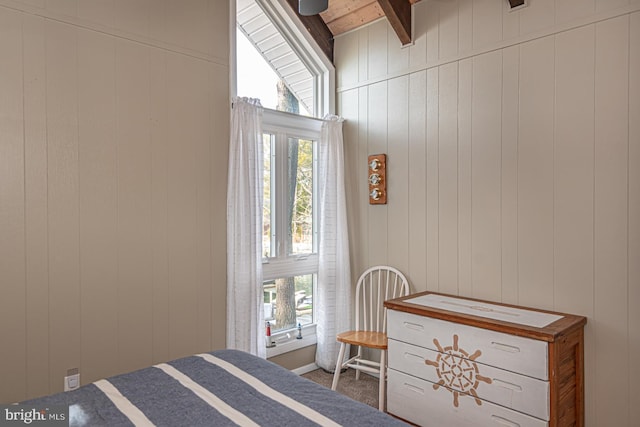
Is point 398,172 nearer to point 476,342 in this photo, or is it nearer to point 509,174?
point 509,174

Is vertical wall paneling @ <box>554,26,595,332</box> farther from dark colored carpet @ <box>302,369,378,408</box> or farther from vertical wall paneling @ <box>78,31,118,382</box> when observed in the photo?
vertical wall paneling @ <box>78,31,118,382</box>

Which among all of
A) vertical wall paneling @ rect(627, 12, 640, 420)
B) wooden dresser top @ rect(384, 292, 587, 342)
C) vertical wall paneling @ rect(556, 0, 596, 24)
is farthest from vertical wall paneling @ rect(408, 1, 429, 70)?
wooden dresser top @ rect(384, 292, 587, 342)

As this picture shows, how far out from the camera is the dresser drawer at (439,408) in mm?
2221

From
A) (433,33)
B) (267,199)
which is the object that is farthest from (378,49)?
(267,199)

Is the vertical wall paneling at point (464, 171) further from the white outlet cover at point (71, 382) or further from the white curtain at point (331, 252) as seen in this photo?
the white outlet cover at point (71, 382)

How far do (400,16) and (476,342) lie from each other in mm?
2204

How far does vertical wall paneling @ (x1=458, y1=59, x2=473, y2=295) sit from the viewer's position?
2.87 m

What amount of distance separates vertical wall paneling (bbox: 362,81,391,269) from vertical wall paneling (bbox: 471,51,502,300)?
0.71 m

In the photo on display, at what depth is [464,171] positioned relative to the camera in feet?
9.52

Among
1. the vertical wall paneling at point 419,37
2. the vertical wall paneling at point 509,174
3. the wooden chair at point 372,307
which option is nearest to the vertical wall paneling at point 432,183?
the vertical wall paneling at point 419,37

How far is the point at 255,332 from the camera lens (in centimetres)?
300

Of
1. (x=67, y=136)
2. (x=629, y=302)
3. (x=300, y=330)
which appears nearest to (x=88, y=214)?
(x=67, y=136)

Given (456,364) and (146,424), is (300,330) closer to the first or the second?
(456,364)

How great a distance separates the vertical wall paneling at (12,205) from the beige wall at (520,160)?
229 cm
